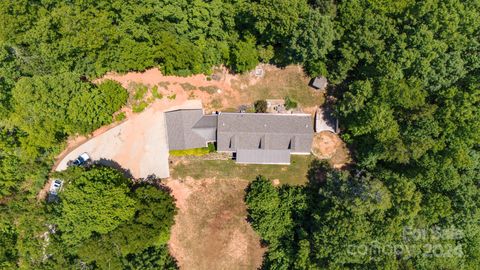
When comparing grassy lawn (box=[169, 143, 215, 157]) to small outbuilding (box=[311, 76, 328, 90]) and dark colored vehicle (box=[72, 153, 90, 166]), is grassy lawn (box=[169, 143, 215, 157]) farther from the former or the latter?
small outbuilding (box=[311, 76, 328, 90])

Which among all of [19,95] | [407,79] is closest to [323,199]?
[407,79]

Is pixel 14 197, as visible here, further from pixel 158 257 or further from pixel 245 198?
pixel 245 198

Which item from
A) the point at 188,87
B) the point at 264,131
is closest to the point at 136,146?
the point at 188,87

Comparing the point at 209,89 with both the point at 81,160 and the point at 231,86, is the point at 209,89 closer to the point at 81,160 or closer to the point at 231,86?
the point at 231,86

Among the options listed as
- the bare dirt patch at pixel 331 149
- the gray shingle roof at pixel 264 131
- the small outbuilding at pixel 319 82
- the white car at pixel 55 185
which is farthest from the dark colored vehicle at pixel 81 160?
the small outbuilding at pixel 319 82

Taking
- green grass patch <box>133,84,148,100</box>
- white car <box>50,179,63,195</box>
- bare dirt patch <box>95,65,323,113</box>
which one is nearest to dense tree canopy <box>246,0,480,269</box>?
bare dirt patch <box>95,65,323,113</box>

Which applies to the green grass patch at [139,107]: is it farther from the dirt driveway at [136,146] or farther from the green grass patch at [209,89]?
the green grass patch at [209,89]
